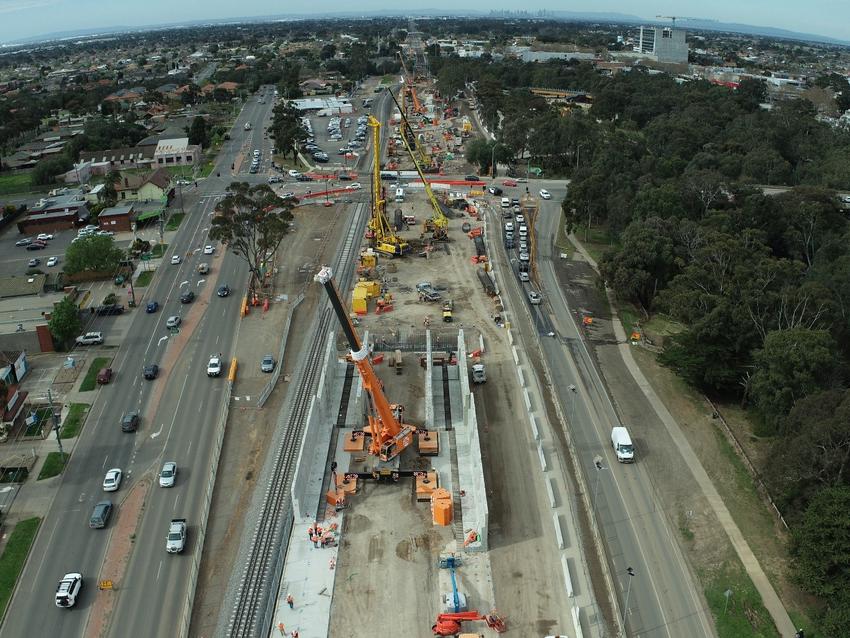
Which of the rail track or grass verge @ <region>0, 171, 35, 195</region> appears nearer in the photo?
the rail track

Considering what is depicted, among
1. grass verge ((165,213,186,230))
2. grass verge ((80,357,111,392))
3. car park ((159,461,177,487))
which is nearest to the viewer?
car park ((159,461,177,487))

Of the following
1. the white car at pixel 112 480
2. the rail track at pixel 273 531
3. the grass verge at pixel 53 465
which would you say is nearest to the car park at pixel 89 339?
the grass verge at pixel 53 465

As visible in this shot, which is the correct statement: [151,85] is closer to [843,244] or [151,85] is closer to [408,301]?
[408,301]

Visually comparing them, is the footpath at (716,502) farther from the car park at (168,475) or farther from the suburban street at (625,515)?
the car park at (168,475)

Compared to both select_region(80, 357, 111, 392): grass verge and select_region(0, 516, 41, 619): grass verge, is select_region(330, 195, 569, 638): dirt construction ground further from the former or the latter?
select_region(80, 357, 111, 392): grass verge

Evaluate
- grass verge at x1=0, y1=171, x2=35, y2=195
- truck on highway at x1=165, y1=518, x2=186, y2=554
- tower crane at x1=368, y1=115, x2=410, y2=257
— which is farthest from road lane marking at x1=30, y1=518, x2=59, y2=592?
grass verge at x1=0, y1=171, x2=35, y2=195

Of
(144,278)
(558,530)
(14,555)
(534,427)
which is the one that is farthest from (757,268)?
(144,278)
